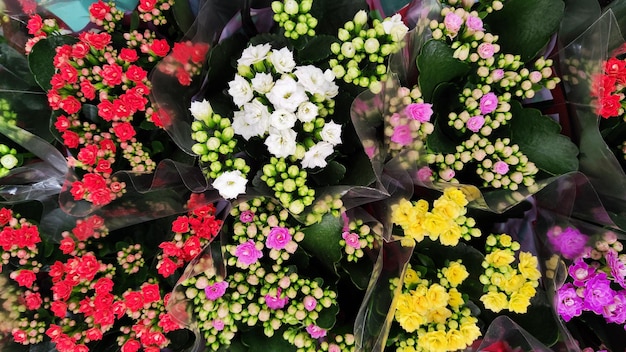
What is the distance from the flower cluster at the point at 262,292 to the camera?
0.87m

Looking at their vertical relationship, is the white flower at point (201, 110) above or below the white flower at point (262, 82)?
below

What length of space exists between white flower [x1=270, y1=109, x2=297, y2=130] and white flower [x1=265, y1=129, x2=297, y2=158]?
0.7 inches

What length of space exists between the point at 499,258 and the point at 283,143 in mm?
459

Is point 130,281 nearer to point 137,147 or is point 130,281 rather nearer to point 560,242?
point 137,147

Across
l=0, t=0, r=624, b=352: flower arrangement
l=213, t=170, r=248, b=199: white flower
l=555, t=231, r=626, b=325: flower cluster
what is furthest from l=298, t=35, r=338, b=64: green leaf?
l=555, t=231, r=626, b=325: flower cluster

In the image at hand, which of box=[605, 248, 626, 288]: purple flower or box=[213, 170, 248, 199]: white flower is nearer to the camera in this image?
box=[213, 170, 248, 199]: white flower

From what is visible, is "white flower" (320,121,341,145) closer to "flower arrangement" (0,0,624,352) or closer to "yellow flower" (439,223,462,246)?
"flower arrangement" (0,0,624,352)

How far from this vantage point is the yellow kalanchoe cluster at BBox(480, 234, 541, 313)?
82 cm

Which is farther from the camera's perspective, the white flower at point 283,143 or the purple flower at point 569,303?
the purple flower at point 569,303

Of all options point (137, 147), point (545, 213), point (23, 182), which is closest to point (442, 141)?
point (545, 213)

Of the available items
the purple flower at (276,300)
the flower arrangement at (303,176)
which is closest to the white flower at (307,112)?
the flower arrangement at (303,176)

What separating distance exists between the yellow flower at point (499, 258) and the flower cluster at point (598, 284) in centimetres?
17

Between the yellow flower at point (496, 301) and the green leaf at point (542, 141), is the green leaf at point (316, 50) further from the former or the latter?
the yellow flower at point (496, 301)

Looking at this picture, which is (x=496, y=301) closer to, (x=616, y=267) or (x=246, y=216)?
(x=616, y=267)
